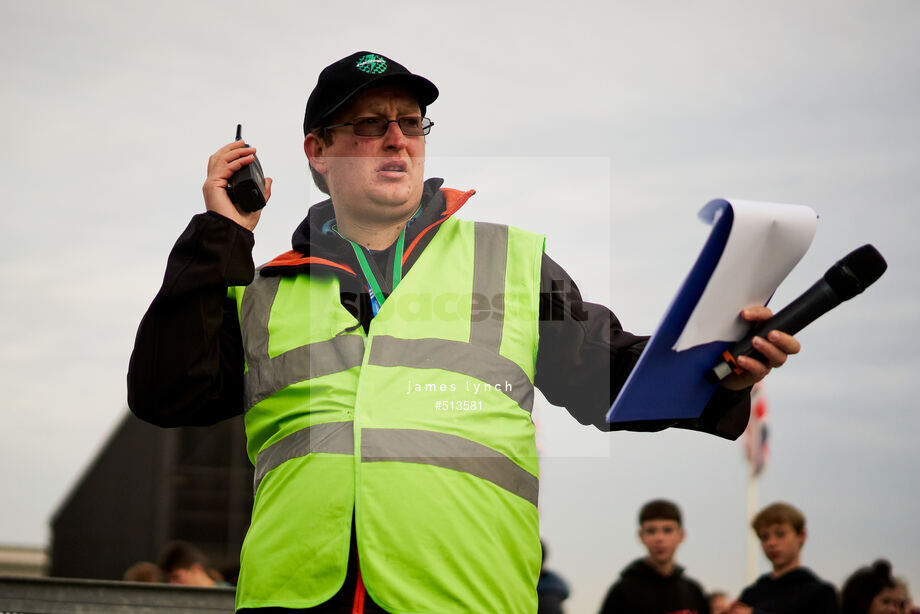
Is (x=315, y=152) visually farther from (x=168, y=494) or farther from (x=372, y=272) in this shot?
(x=168, y=494)

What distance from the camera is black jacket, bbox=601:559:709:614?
5.85 m

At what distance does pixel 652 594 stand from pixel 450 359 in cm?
404

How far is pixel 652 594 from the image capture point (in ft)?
19.4

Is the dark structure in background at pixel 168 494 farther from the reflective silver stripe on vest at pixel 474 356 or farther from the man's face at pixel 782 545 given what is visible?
the reflective silver stripe on vest at pixel 474 356

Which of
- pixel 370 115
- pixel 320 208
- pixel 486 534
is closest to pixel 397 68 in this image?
pixel 370 115

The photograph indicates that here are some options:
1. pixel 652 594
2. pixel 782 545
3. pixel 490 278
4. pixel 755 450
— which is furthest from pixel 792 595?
pixel 755 450

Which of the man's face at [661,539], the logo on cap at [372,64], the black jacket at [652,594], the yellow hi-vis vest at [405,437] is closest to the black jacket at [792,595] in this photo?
the black jacket at [652,594]

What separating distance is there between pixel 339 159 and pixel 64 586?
5.40 feet

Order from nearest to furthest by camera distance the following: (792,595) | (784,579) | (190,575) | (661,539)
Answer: (792,595), (784,579), (661,539), (190,575)

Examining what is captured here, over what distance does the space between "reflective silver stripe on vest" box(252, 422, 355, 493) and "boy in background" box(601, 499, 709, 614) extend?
396cm

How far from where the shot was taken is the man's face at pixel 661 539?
19.8ft

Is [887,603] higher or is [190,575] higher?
[887,603]

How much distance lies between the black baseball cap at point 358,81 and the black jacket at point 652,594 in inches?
155

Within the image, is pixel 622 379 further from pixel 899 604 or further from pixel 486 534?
pixel 899 604
